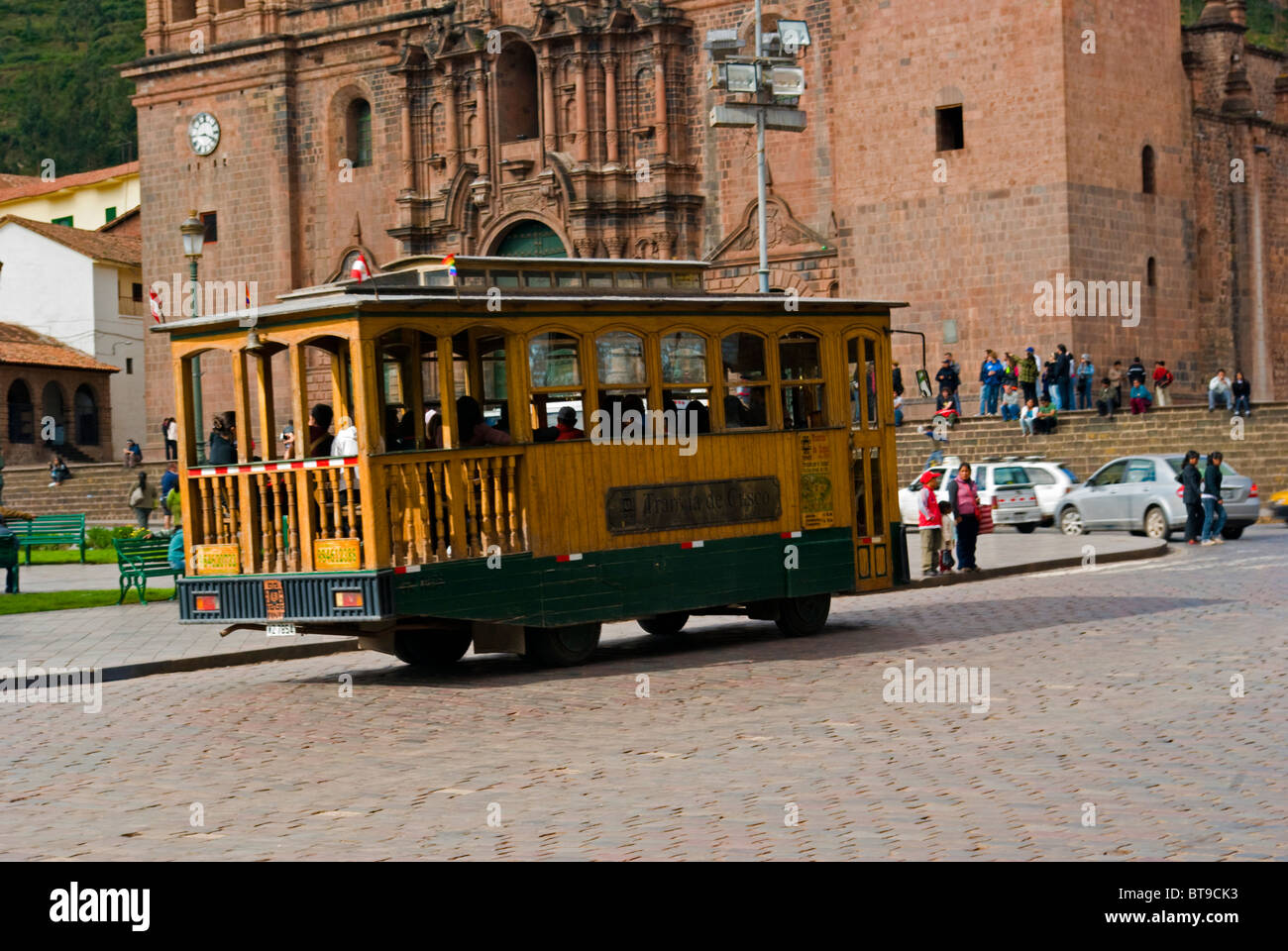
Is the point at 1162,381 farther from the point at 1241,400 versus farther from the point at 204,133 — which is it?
the point at 204,133

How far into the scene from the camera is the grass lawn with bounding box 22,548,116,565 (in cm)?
3300

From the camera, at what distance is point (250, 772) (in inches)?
444

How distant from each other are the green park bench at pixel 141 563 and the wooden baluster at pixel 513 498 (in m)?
7.86

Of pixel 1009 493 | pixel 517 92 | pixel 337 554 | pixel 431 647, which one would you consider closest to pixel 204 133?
pixel 517 92

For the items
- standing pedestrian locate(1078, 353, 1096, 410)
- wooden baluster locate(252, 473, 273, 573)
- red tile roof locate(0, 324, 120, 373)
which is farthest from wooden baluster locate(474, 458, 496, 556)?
red tile roof locate(0, 324, 120, 373)

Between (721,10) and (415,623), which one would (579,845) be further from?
(721,10)

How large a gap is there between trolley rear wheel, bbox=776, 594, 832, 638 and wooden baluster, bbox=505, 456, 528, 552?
3401mm

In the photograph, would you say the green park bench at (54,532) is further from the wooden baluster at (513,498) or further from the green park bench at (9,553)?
the wooden baluster at (513,498)

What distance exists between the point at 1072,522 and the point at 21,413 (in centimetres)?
4153

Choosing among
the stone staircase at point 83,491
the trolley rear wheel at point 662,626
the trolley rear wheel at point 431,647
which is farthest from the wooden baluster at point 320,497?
the stone staircase at point 83,491

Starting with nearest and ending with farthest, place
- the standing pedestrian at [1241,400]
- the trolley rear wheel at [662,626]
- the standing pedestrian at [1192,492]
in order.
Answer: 1. the trolley rear wheel at [662,626]
2. the standing pedestrian at [1192,492]
3. the standing pedestrian at [1241,400]

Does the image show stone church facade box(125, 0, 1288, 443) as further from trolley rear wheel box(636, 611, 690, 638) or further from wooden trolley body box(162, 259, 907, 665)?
wooden trolley body box(162, 259, 907, 665)

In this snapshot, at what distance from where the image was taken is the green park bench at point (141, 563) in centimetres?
2319

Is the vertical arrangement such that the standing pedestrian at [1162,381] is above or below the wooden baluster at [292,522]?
above
